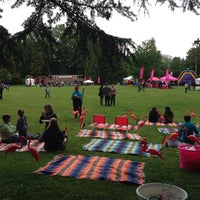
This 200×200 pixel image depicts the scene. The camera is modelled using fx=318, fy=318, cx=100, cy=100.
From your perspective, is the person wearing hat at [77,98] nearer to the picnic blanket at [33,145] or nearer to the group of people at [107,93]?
the group of people at [107,93]

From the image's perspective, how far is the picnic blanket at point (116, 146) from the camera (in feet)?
27.8

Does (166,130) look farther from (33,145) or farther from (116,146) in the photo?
(33,145)

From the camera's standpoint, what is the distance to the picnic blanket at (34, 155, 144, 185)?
6273 mm

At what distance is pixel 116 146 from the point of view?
903 cm

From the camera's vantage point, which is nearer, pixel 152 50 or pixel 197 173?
pixel 197 173

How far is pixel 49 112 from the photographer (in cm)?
988

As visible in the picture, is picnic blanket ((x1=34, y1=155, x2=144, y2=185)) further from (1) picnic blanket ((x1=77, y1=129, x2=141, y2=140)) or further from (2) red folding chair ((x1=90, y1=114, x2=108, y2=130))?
(2) red folding chair ((x1=90, y1=114, x2=108, y2=130))

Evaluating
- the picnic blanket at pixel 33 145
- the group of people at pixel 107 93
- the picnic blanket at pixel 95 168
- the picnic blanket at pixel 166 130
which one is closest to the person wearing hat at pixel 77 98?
the picnic blanket at pixel 166 130


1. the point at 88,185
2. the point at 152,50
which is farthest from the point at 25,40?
the point at 152,50

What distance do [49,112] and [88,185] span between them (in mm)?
4440

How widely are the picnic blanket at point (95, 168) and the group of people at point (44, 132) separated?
0.77 m

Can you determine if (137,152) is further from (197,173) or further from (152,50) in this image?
(152,50)

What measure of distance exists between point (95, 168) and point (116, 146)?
2298mm

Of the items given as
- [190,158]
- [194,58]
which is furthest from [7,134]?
[194,58]
